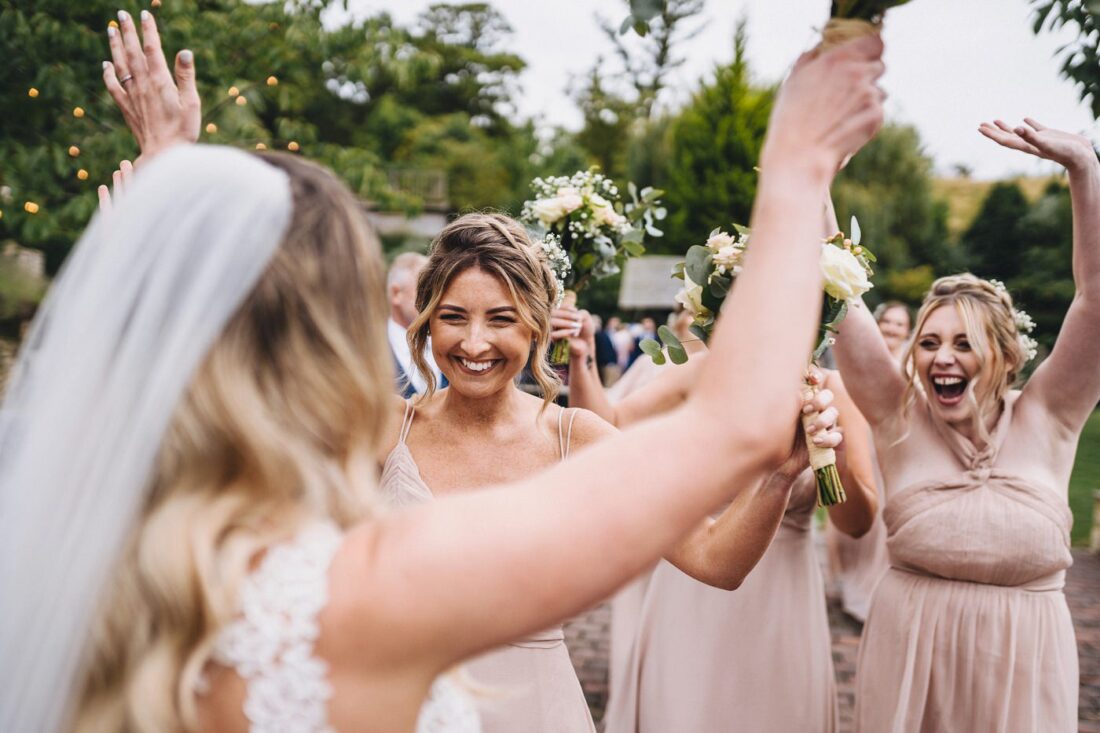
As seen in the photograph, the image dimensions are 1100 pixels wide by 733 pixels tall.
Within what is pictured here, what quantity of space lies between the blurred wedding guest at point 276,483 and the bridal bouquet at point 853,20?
3 cm

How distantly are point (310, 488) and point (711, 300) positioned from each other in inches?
78.9

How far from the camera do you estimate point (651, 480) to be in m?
1.18

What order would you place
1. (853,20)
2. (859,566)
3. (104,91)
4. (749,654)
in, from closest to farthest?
1. (853,20)
2. (749,654)
3. (104,91)
4. (859,566)

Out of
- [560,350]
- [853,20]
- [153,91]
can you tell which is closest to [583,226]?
[560,350]

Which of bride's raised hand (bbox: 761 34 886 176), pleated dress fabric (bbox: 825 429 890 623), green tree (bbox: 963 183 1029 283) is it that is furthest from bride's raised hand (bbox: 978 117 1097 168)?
green tree (bbox: 963 183 1029 283)

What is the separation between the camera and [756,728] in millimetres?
3939

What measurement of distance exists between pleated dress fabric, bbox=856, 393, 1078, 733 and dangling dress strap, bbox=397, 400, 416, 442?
201 cm

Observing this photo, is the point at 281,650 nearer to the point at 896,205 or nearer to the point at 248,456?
the point at 248,456

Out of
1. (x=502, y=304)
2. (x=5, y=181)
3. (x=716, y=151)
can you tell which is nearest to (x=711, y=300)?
(x=502, y=304)

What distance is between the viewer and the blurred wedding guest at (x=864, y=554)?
289 inches

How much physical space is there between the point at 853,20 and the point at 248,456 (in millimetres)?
1125

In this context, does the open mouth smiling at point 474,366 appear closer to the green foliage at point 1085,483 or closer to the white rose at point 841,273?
the white rose at point 841,273

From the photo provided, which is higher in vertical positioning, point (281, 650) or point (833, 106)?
point (833, 106)

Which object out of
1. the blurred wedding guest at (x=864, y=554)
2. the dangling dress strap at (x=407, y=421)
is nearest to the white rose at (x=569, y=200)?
the dangling dress strap at (x=407, y=421)
